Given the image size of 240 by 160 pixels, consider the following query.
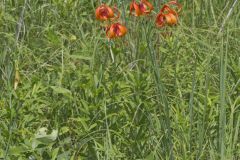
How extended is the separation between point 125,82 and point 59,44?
0.48m

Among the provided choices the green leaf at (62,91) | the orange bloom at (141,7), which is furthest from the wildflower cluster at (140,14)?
the green leaf at (62,91)

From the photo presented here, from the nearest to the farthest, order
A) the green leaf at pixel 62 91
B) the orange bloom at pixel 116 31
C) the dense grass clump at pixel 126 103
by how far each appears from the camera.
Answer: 1. the dense grass clump at pixel 126 103
2. the green leaf at pixel 62 91
3. the orange bloom at pixel 116 31

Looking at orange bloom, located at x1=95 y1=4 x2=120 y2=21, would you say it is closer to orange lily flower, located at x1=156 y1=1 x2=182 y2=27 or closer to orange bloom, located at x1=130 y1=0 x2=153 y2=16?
orange bloom, located at x1=130 y1=0 x2=153 y2=16

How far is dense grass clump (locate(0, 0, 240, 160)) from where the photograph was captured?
2209mm

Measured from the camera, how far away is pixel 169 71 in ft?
9.07

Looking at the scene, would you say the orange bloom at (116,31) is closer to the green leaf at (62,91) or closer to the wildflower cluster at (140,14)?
the wildflower cluster at (140,14)

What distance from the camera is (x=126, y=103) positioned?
246 cm

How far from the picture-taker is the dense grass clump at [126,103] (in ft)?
7.25

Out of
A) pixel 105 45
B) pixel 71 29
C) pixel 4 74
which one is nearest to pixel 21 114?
pixel 4 74

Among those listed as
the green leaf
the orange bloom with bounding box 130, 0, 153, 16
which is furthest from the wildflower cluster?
the green leaf

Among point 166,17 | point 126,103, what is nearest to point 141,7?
point 166,17

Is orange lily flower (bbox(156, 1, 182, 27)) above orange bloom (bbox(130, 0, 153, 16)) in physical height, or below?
below

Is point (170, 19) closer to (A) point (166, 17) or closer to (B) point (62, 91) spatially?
(A) point (166, 17)

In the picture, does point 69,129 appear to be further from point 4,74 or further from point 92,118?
point 4,74
